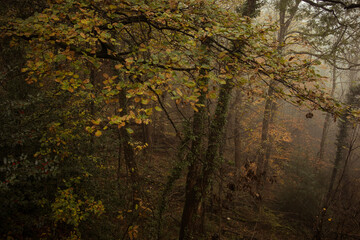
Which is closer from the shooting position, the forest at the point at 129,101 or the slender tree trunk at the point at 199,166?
the forest at the point at 129,101

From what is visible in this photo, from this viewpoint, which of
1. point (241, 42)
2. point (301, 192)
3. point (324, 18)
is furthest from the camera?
point (301, 192)

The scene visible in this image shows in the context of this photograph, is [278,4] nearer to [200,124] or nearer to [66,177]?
[200,124]

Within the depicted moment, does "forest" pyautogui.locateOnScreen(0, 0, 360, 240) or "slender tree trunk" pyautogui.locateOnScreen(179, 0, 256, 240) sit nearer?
"forest" pyautogui.locateOnScreen(0, 0, 360, 240)

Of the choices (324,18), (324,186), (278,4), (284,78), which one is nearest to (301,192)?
(324,186)

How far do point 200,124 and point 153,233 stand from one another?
3.50 metres

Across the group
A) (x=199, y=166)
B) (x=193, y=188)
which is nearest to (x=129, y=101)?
(x=199, y=166)

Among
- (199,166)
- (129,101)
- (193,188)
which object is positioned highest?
(129,101)

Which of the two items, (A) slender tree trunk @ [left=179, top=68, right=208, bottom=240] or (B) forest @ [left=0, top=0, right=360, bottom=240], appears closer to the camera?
(B) forest @ [left=0, top=0, right=360, bottom=240]

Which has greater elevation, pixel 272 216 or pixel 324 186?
pixel 324 186

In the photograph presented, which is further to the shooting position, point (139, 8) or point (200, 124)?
point (200, 124)

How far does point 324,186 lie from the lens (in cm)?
1449

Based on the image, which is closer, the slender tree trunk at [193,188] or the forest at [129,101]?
the forest at [129,101]

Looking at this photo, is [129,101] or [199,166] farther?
[199,166]

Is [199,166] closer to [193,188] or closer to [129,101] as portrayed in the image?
[193,188]
